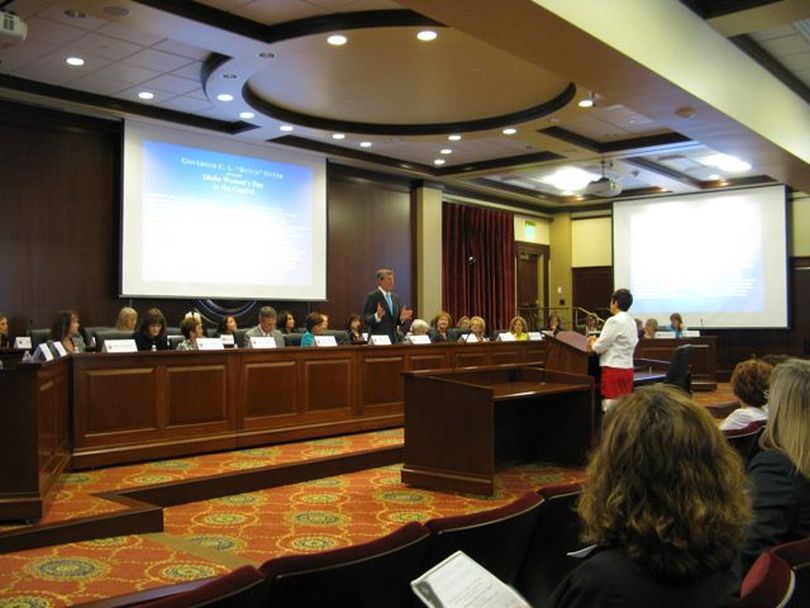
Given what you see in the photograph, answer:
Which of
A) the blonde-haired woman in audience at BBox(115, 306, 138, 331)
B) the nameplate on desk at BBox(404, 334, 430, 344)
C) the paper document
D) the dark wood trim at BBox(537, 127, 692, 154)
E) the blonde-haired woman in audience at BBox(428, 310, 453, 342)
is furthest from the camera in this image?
the dark wood trim at BBox(537, 127, 692, 154)

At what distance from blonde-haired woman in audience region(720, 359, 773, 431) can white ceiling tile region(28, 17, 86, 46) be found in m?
5.88

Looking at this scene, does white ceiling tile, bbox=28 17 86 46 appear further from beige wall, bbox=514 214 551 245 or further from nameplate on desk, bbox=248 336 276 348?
beige wall, bbox=514 214 551 245

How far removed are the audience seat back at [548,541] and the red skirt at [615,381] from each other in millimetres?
3766

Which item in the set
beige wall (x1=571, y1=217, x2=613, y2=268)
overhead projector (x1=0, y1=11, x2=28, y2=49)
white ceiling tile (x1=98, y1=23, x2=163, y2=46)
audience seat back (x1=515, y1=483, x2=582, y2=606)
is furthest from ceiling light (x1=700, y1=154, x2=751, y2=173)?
audience seat back (x1=515, y1=483, x2=582, y2=606)

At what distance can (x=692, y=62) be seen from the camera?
213 inches

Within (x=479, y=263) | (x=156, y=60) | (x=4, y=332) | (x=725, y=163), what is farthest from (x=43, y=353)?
(x=725, y=163)

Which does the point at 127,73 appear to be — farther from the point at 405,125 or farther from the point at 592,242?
the point at 592,242

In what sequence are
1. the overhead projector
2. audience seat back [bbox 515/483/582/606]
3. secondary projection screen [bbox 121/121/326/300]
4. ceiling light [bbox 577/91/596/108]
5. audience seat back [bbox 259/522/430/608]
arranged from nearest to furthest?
audience seat back [bbox 259/522/430/608], audience seat back [bbox 515/483/582/606], the overhead projector, ceiling light [bbox 577/91/596/108], secondary projection screen [bbox 121/121/326/300]

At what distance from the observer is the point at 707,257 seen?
13.9 metres

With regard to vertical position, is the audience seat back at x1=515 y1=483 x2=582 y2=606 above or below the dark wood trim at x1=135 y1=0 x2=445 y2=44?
below

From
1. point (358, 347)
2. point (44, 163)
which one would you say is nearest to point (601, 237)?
point (358, 347)

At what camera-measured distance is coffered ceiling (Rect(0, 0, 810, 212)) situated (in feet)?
16.3

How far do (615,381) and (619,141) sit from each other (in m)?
5.59

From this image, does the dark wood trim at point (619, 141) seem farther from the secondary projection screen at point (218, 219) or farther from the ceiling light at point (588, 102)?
the secondary projection screen at point (218, 219)
